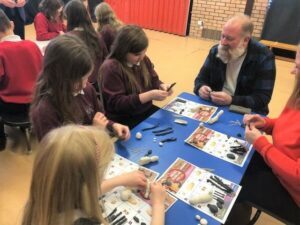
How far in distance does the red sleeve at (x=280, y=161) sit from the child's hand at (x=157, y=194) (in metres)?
0.61

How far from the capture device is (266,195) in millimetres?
1516

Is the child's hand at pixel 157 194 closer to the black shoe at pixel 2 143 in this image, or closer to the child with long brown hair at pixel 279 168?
the child with long brown hair at pixel 279 168

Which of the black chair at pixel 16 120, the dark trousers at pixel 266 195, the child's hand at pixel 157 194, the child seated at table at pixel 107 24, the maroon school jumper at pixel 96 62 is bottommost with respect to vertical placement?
the black chair at pixel 16 120

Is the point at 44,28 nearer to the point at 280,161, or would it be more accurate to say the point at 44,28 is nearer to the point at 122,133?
the point at 122,133

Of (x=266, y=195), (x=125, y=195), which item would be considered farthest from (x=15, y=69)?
(x=266, y=195)

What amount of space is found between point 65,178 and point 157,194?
41 centimetres

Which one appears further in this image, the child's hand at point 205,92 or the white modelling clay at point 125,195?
the child's hand at point 205,92

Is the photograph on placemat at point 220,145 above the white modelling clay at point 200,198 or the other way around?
the other way around

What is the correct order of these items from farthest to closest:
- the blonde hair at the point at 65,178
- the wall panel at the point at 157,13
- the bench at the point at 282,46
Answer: the wall panel at the point at 157,13, the bench at the point at 282,46, the blonde hair at the point at 65,178

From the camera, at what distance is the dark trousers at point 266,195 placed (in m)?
1.43

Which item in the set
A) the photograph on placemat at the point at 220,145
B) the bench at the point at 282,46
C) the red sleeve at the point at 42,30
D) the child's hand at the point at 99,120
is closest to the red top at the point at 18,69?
the child's hand at the point at 99,120

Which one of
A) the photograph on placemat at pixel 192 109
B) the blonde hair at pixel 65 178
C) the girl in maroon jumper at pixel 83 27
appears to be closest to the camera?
the blonde hair at pixel 65 178

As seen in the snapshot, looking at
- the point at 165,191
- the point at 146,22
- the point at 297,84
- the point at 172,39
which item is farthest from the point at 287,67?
the point at 165,191

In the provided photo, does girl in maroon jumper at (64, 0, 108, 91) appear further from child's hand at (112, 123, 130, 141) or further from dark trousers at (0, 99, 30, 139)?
child's hand at (112, 123, 130, 141)
